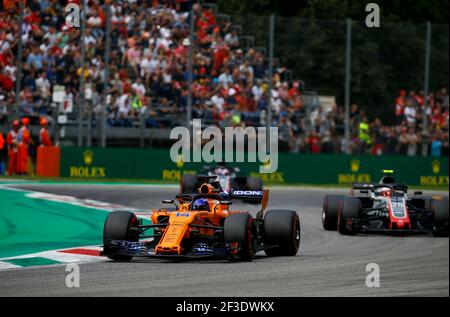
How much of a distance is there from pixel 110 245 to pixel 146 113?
1914cm

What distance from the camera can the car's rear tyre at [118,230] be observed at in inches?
548

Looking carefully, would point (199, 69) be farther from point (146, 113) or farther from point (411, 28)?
point (411, 28)

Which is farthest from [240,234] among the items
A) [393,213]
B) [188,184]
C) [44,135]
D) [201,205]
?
[44,135]

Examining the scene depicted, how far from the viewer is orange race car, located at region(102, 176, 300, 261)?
13.7 metres

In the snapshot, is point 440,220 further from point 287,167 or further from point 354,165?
point 354,165

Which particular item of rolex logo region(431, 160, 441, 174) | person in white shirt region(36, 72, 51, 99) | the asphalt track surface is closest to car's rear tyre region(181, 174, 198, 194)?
the asphalt track surface

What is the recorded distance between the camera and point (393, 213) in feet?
60.8

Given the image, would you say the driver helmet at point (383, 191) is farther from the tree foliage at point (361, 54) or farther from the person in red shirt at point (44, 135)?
the person in red shirt at point (44, 135)

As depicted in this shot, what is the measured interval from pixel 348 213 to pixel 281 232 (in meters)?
3.93

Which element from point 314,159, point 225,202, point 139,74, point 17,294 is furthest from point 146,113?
point 17,294

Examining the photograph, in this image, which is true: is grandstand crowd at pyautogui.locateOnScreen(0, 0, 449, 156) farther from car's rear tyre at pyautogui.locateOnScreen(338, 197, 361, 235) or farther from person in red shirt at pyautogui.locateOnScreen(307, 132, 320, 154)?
car's rear tyre at pyautogui.locateOnScreen(338, 197, 361, 235)

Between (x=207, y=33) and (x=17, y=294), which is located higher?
(x=207, y=33)

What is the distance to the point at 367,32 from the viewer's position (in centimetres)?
3475

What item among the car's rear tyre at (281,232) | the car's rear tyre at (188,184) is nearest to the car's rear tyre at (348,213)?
the car's rear tyre at (281,232)
